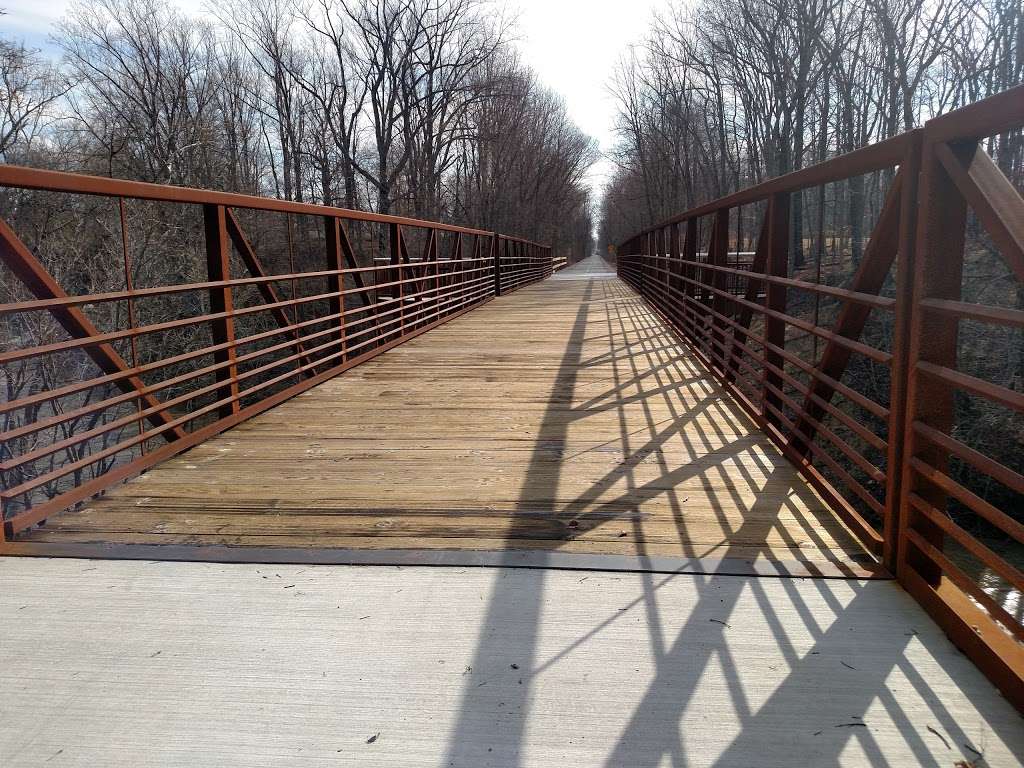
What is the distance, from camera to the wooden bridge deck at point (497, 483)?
276 cm

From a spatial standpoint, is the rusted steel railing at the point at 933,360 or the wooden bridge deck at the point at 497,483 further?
the wooden bridge deck at the point at 497,483

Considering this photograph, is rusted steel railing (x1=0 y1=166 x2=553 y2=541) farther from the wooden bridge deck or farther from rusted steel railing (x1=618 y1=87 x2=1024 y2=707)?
rusted steel railing (x1=618 y1=87 x2=1024 y2=707)

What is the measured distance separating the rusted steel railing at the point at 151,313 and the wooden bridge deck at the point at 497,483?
31 cm

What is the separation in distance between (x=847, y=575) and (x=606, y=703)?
1.08 metres

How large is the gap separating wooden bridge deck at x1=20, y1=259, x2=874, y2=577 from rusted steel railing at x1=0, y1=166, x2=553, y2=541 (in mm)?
312

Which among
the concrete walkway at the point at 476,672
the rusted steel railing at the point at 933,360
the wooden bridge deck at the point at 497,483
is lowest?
the concrete walkway at the point at 476,672

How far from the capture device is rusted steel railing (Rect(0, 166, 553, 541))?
3154 millimetres

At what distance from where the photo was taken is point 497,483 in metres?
3.44

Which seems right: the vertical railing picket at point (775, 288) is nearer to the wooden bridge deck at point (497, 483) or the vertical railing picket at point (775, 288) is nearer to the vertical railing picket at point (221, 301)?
the wooden bridge deck at point (497, 483)

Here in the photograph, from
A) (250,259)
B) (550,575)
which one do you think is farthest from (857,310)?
(250,259)

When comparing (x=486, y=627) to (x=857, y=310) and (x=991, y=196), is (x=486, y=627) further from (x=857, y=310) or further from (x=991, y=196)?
(x=857, y=310)

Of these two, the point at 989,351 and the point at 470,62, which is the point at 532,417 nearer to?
the point at 989,351

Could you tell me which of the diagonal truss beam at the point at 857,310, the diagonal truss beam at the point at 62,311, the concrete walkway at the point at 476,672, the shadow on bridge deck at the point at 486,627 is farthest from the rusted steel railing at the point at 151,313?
the diagonal truss beam at the point at 857,310

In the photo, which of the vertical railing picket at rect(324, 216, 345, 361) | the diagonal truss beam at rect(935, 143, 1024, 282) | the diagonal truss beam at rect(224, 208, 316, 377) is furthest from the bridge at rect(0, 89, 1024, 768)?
the vertical railing picket at rect(324, 216, 345, 361)
